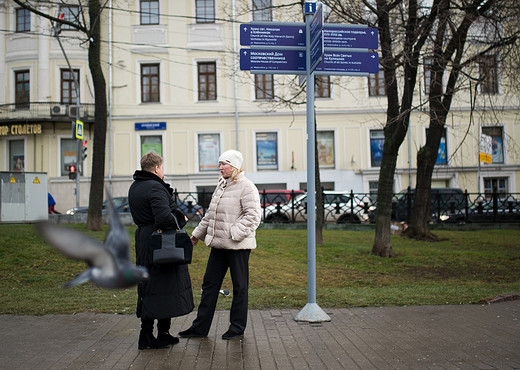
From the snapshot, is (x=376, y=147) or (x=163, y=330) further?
(x=376, y=147)

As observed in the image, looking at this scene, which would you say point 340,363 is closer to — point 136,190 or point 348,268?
point 136,190

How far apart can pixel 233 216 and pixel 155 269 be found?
1022 mm

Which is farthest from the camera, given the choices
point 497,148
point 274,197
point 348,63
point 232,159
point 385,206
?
point 497,148

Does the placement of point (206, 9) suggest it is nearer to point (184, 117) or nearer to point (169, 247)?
point (184, 117)

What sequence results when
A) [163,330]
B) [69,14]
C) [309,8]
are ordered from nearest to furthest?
[163,330] → [309,8] → [69,14]

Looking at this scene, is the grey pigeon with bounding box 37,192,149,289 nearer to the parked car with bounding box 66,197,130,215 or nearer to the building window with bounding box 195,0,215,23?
the parked car with bounding box 66,197,130,215

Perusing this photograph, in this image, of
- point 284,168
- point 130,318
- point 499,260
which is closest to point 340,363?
point 130,318

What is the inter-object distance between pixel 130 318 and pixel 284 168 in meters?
27.1

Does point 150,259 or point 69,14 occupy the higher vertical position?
point 69,14

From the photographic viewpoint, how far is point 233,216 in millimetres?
6113

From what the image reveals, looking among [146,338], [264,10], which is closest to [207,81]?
[264,10]

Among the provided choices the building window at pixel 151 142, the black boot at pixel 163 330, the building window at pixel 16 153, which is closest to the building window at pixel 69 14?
the building window at pixel 151 142

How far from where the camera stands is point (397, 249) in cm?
1514

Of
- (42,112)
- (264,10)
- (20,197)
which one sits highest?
(264,10)
